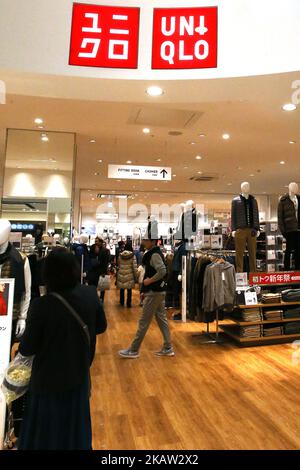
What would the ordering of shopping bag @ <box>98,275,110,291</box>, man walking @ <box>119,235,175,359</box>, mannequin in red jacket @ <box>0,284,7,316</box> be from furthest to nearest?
shopping bag @ <box>98,275,110,291</box> → man walking @ <box>119,235,175,359</box> → mannequin in red jacket @ <box>0,284,7,316</box>

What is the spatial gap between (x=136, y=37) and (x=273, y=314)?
14.0 feet

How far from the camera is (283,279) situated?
213 inches

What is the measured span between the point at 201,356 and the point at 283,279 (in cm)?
191

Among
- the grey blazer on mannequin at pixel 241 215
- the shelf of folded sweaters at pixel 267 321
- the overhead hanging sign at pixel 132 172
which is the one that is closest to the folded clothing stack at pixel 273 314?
the shelf of folded sweaters at pixel 267 321

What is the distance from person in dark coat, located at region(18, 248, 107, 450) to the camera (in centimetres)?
164

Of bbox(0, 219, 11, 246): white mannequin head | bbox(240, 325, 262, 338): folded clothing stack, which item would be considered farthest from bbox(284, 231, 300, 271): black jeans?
bbox(0, 219, 11, 246): white mannequin head

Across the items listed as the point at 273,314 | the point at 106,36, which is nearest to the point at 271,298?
the point at 273,314

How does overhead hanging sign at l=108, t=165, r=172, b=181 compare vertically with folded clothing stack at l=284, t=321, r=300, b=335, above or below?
above

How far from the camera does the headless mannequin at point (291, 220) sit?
5879 millimetres

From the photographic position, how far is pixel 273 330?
5.21 metres

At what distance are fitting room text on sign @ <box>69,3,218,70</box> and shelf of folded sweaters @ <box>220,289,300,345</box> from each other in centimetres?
346

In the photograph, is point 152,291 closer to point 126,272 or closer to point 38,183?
point 126,272

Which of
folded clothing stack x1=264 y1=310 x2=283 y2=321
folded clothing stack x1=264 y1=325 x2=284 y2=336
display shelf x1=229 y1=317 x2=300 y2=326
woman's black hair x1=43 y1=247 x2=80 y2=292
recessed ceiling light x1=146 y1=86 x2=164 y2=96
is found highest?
recessed ceiling light x1=146 y1=86 x2=164 y2=96

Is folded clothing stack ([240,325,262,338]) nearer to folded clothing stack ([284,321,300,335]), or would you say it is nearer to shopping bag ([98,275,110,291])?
folded clothing stack ([284,321,300,335])
